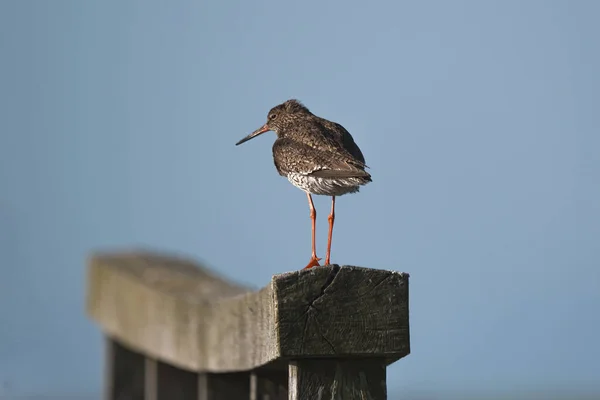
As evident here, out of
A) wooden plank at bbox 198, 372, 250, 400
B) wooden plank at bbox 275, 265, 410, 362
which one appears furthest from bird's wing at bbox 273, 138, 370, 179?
wooden plank at bbox 275, 265, 410, 362

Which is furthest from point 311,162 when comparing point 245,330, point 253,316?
point 253,316

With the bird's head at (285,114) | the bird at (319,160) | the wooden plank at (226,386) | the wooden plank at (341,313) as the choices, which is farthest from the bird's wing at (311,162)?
the wooden plank at (341,313)

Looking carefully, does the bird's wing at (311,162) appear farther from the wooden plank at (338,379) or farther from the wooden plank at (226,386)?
the wooden plank at (338,379)

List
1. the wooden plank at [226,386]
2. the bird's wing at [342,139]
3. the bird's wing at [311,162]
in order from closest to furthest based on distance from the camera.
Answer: the wooden plank at [226,386] → the bird's wing at [311,162] → the bird's wing at [342,139]

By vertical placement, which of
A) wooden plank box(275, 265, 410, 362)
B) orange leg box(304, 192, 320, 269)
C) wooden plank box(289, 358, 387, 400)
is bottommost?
wooden plank box(289, 358, 387, 400)

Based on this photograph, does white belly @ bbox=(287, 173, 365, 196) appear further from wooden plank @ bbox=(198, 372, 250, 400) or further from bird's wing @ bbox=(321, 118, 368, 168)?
wooden plank @ bbox=(198, 372, 250, 400)

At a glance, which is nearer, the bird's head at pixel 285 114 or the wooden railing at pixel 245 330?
the wooden railing at pixel 245 330

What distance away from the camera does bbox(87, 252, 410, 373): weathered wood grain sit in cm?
384

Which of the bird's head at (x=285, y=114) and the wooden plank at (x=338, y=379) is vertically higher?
the bird's head at (x=285, y=114)

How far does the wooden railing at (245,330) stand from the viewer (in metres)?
3.84

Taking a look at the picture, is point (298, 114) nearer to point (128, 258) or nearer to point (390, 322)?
point (128, 258)

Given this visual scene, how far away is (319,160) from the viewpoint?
6039mm

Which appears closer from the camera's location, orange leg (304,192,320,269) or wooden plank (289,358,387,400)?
wooden plank (289,358,387,400)

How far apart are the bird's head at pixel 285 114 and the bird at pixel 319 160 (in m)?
0.10
